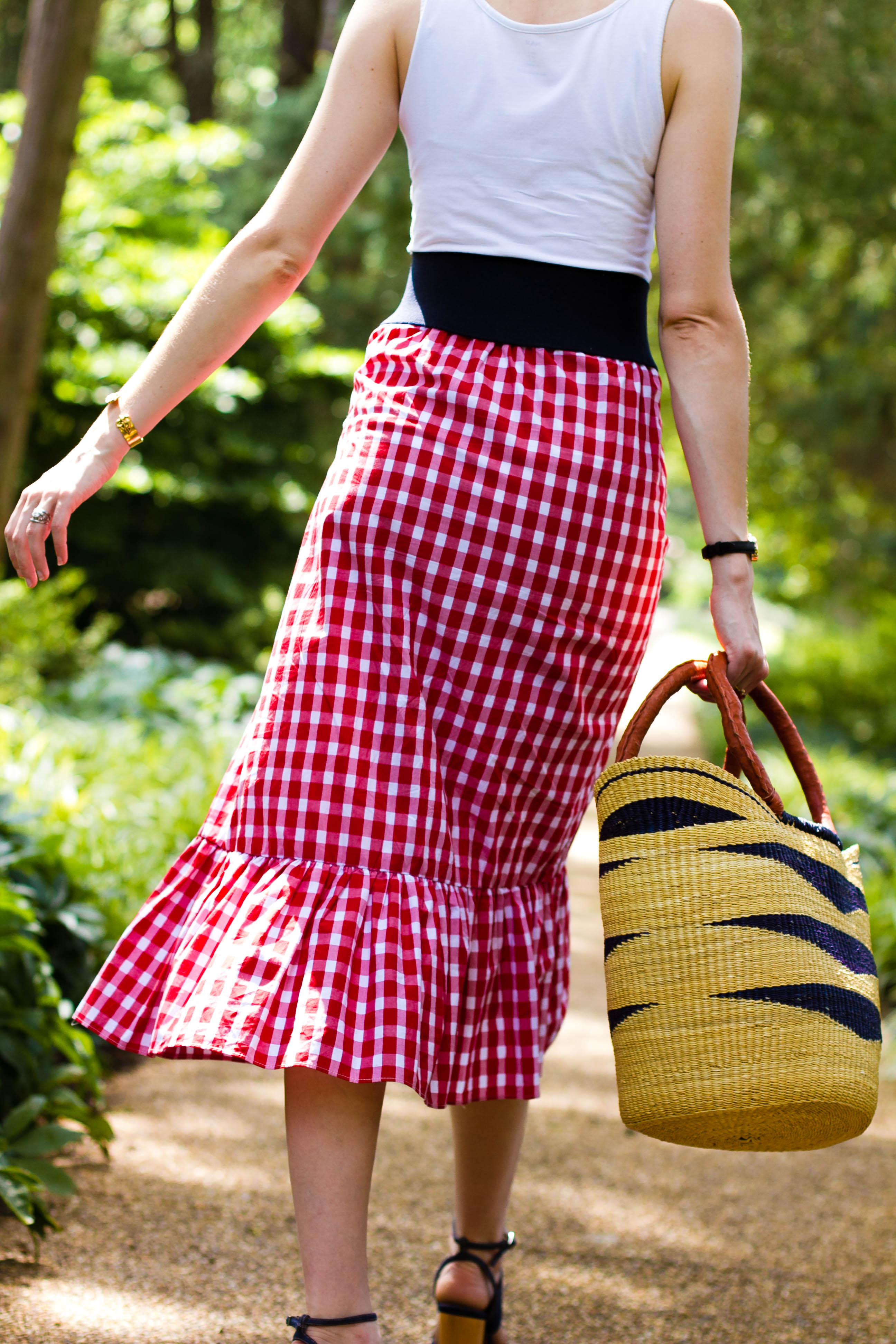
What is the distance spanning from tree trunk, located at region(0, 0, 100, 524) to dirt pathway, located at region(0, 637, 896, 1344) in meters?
2.67

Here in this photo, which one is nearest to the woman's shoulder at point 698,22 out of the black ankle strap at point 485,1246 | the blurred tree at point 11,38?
the black ankle strap at point 485,1246

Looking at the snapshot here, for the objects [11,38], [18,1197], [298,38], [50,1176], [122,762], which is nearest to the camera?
[18,1197]

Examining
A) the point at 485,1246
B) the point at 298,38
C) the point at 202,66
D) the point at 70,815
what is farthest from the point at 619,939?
the point at 202,66

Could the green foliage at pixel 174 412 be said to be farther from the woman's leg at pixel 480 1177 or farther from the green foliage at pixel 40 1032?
the woman's leg at pixel 480 1177

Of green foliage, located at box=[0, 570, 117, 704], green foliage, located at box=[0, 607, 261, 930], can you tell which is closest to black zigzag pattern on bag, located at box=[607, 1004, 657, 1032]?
green foliage, located at box=[0, 607, 261, 930]

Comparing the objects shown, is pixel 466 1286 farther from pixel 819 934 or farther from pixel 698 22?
pixel 698 22

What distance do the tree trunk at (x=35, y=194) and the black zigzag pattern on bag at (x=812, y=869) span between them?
12.3ft

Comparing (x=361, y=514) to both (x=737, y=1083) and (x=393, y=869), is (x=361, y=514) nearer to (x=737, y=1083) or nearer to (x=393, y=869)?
(x=393, y=869)

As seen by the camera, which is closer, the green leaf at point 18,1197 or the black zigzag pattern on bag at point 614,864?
the black zigzag pattern on bag at point 614,864

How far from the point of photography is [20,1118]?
7.59ft

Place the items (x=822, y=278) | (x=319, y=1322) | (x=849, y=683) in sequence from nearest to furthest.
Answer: (x=319, y=1322)
(x=822, y=278)
(x=849, y=683)

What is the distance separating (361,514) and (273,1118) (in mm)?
1903

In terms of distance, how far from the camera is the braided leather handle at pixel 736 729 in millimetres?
1604

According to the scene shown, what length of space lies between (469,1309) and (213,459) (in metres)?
6.61
